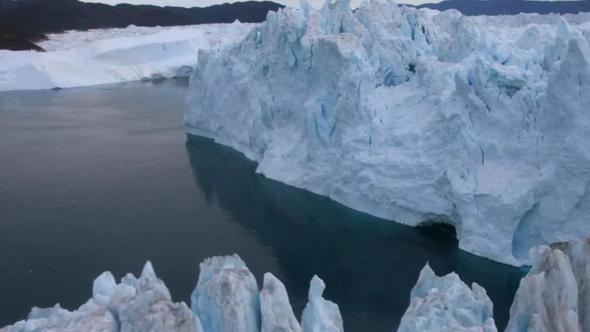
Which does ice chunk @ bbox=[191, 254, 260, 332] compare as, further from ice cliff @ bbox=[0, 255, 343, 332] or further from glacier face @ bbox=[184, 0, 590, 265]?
glacier face @ bbox=[184, 0, 590, 265]

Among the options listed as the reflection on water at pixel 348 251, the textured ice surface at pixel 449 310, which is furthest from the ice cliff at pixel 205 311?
the reflection on water at pixel 348 251

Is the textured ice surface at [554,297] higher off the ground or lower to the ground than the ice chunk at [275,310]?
higher

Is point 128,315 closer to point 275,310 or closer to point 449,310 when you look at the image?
point 275,310

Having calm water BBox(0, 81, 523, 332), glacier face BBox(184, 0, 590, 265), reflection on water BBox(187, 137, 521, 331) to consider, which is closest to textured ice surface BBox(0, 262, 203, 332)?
calm water BBox(0, 81, 523, 332)

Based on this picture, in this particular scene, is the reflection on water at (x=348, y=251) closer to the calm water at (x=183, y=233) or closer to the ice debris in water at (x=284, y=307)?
the calm water at (x=183, y=233)

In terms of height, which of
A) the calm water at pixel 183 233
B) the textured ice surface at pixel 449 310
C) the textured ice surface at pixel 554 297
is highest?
the textured ice surface at pixel 554 297

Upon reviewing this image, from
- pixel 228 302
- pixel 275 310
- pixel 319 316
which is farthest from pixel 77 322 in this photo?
pixel 319 316
